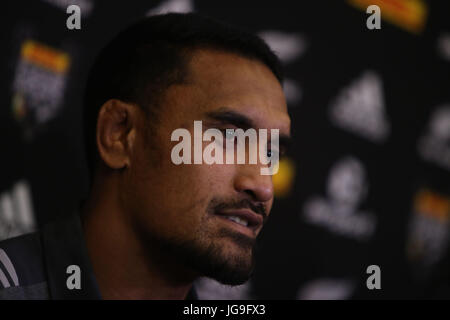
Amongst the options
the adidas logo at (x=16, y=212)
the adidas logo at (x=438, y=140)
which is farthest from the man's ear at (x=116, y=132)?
the adidas logo at (x=438, y=140)

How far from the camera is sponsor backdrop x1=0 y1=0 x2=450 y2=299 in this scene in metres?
0.95

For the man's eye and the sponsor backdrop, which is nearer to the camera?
the man's eye

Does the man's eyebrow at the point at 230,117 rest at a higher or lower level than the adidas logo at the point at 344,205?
higher

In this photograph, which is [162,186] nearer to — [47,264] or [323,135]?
[47,264]

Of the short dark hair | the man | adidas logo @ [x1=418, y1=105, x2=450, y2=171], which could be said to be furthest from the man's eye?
adidas logo @ [x1=418, y1=105, x2=450, y2=171]

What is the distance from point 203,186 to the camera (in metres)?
0.77

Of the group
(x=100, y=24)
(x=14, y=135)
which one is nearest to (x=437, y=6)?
(x=100, y=24)

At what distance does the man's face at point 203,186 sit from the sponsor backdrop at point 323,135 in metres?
0.28

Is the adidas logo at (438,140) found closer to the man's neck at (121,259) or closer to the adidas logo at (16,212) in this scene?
the man's neck at (121,259)

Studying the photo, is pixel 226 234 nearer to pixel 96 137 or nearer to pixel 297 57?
pixel 96 137

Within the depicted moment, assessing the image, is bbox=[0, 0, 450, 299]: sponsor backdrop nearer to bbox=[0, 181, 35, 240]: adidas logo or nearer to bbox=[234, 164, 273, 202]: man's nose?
bbox=[0, 181, 35, 240]: adidas logo

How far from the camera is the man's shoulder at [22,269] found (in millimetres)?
706

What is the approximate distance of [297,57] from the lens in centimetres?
122

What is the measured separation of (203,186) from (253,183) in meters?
0.08
